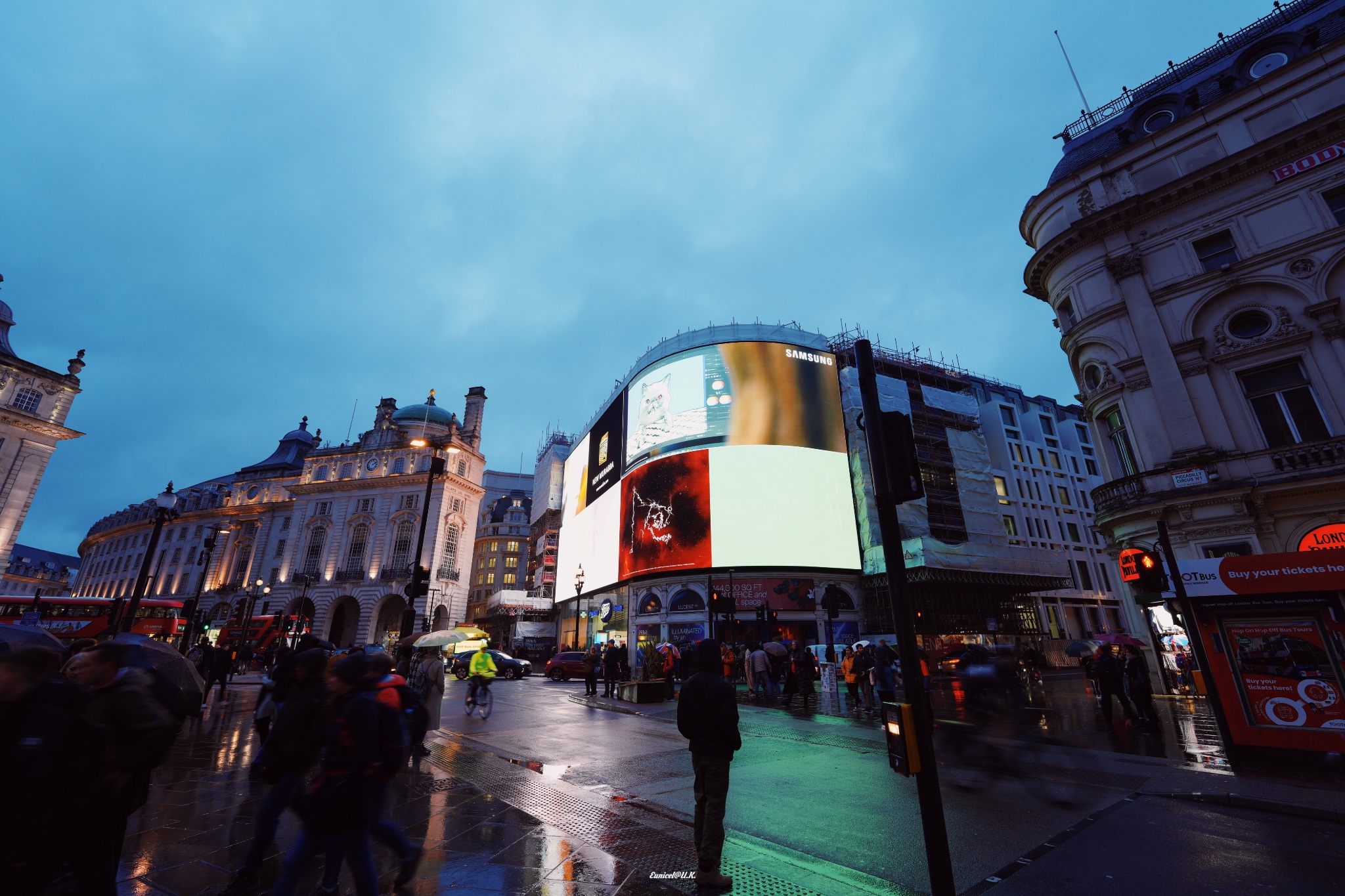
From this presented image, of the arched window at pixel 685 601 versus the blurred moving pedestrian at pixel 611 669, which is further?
the arched window at pixel 685 601

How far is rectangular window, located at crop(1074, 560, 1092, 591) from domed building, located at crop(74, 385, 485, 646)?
54.3 metres

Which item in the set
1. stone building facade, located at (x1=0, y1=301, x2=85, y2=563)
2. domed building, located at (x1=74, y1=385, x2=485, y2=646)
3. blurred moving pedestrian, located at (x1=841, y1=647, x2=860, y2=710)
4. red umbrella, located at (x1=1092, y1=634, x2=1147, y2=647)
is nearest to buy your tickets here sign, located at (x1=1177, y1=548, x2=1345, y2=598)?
red umbrella, located at (x1=1092, y1=634, x2=1147, y2=647)

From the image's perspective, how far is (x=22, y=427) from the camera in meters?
43.4

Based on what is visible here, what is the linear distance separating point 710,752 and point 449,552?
5458cm

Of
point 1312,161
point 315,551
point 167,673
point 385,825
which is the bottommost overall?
point 385,825

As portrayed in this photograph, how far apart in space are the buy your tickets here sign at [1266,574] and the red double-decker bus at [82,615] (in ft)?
120

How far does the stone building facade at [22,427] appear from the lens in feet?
139

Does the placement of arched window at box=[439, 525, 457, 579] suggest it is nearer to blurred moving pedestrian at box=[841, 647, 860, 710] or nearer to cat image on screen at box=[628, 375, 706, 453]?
cat image on screen at box=[628, 375, 706, 453]

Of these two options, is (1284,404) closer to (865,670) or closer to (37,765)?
(865,670)

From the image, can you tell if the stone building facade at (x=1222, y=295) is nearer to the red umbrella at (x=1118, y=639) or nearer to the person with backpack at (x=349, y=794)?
the red umbrella at (x=1118, y=639)

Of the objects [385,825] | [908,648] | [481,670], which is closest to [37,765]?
[385,825]

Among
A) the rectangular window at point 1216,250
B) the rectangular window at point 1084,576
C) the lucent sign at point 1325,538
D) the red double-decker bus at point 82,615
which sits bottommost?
the red double-decker bus at point 82,615

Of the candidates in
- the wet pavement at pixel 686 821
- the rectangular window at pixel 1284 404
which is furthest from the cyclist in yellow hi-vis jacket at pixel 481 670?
the rectangular window at pixel 1284 404

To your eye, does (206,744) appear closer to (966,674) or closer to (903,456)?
(903,456)
